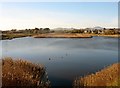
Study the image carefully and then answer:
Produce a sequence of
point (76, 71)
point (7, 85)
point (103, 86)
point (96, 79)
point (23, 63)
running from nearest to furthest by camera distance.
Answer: point (7, 85) → point (103, 86) → point (96, 79) → point (23, 63) → point (76, 71)

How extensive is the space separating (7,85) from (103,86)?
6151 millimetres

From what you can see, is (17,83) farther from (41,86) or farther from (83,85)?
(83,85)

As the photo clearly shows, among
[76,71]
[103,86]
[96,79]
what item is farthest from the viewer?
[76,71]

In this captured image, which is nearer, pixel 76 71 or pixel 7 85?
pixel 7 85

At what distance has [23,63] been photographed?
20.5 metres

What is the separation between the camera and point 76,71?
21969 millimetres

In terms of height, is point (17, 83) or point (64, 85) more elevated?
point (17, 83)

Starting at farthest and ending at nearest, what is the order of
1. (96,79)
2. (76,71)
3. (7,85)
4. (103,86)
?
1. (76,71)
2. (96,79)
3. (103,86)
4. (7,85)

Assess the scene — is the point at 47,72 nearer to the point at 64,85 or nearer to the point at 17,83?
the point at 64,85

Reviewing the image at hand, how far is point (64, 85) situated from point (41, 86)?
9.18 ft

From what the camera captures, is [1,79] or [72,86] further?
[72,86]

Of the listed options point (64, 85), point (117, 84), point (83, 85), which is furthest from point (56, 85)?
point (117, 84)

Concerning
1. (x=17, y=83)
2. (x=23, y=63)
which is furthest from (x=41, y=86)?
(x=23, y=63)

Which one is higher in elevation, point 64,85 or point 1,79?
point 1,79
